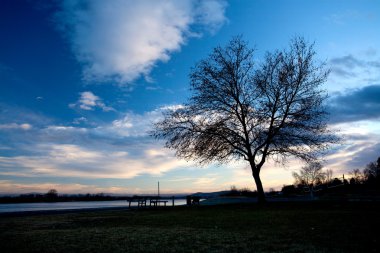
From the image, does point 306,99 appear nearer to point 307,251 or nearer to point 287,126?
point 287,126

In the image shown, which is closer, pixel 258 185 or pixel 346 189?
pixel 258 185

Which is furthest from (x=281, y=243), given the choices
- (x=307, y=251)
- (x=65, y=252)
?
(x=65, y=252)

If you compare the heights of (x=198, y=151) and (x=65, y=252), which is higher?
(x=198, y=151)

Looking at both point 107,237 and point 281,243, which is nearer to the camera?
point 281,243

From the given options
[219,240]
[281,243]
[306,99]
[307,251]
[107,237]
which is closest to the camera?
[307,251]

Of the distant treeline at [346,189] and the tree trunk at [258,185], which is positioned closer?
the tree trunk at [258,185]

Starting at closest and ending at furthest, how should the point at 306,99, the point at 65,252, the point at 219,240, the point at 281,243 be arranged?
the point at 65,252 → the point at 281,243 → the point at 219,240 → the point at 306,99

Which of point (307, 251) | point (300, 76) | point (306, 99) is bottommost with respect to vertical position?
point (307, 251)

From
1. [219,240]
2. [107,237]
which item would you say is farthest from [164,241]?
[107,237]

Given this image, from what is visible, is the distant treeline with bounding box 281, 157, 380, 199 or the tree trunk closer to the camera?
the tree trunk

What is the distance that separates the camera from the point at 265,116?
1001 inches

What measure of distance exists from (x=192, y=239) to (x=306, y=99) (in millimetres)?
19761

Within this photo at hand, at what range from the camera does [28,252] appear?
6887 millimetres

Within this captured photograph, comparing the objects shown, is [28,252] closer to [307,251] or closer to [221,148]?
[307,251]
